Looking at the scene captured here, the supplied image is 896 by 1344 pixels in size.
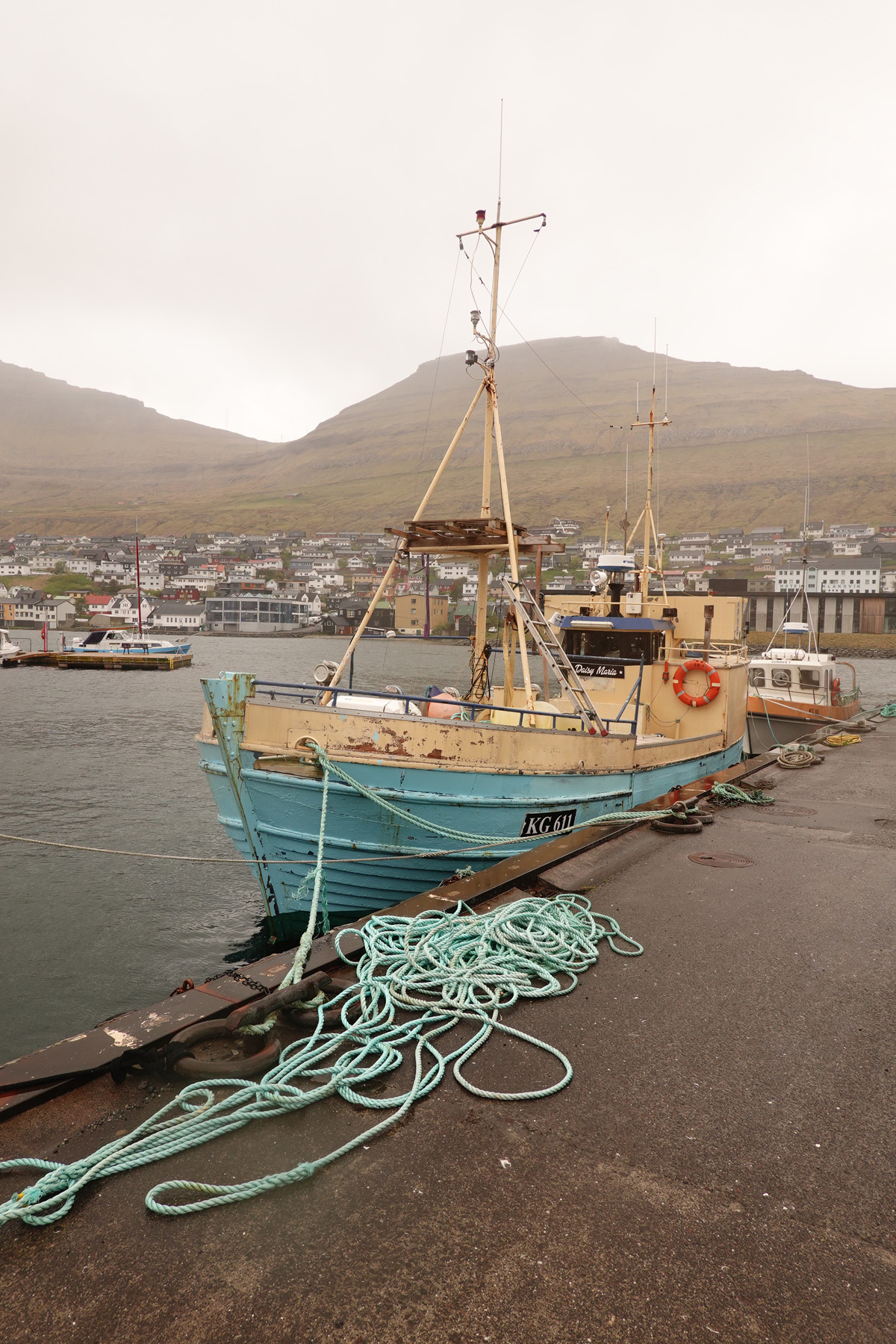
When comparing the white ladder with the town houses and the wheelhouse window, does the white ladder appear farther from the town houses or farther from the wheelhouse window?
the town houses

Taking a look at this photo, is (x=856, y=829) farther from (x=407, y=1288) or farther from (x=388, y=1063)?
(x=407, y=1288)

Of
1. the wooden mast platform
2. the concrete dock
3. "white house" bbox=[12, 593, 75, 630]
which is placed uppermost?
the wooden mast platform

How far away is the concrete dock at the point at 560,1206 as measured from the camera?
229 cm

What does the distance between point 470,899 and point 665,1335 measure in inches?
138

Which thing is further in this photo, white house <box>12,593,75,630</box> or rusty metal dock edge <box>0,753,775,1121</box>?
white house <box>12,593,75,630</box>

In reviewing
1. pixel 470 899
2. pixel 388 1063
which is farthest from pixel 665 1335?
pixel 470 899

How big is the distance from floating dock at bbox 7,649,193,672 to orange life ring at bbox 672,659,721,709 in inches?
2162

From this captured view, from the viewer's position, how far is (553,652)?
9.64 meters

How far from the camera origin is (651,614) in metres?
14.5

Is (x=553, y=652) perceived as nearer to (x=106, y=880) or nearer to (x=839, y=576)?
(x=106, y=880)

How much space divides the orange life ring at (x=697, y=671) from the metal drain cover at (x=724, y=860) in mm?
5927

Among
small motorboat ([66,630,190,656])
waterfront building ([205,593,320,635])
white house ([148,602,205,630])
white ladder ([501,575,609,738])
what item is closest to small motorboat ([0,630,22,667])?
small motorboat ([66,630,190,656])

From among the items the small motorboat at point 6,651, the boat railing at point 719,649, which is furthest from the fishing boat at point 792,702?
the small motorboat at point 6,651

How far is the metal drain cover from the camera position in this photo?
707 cm
